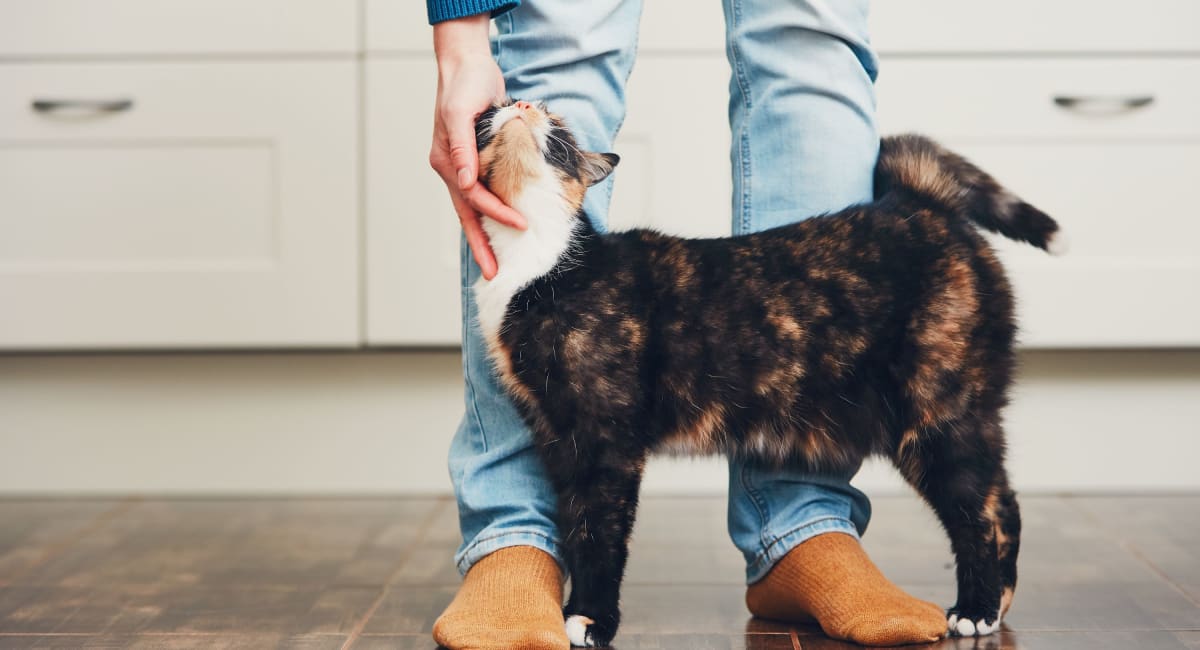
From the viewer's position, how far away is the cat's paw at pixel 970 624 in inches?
42.9

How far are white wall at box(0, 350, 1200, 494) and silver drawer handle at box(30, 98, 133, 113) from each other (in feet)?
1.36

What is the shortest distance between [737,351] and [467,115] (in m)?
0.34

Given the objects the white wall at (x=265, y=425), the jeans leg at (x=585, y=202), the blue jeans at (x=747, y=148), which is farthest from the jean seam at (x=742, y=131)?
the white wall at (x=265, y=425)

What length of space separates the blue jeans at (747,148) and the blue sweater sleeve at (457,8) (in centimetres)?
8

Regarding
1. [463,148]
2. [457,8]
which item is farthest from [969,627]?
[457,8]

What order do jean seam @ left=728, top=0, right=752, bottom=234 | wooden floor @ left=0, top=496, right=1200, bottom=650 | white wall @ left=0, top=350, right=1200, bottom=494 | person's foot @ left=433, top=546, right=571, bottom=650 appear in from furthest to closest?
white wall @ left=0, top=350, right=1200, bottom=494, jean seam @ left=728, top=0, right=752, bottom=234, wooden floor @ left=0, top=496, right=1200, bottom=650, person's foot @ left=433, top=546, right=571, bottom=650

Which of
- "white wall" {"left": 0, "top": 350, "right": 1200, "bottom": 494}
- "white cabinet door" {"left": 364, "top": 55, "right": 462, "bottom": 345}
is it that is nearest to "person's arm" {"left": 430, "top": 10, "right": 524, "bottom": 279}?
"white cabinet door" {"left": 364, "top": 55, "right": 462, "bottom": 345}

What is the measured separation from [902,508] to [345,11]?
1201mm

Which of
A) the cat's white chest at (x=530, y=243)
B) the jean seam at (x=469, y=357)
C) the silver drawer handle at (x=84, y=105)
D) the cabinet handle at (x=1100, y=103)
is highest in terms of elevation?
the cabinet handle at (x=1100, y=103)

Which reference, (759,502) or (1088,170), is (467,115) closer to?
(759,502)

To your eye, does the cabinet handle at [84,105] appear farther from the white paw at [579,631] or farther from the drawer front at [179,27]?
the white paw at [579,631]

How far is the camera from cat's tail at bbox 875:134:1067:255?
113cm

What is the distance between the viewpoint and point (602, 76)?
1201 millimetres

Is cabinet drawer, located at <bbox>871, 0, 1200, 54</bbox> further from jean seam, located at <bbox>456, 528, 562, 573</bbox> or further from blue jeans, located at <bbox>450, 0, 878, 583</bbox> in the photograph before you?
jean seam, located at <bbox>456, 528, 562, 573</bbox>
